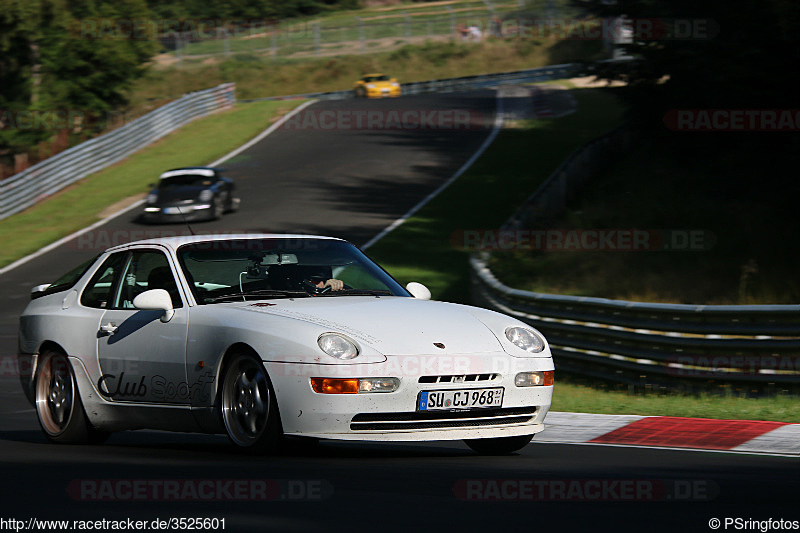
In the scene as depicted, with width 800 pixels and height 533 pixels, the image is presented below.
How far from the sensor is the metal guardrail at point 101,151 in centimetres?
3419

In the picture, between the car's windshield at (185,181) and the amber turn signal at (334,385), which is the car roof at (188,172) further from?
the amber turn signal at (334,385)

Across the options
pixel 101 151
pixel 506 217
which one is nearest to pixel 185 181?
pixel 506 217

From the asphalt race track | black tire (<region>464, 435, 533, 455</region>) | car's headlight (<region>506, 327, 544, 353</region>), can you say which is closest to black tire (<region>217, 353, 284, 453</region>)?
the asphalt race track

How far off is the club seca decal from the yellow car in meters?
47.5

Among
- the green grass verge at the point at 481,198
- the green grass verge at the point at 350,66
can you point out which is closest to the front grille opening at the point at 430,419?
the green grass verge at the point at 481,198

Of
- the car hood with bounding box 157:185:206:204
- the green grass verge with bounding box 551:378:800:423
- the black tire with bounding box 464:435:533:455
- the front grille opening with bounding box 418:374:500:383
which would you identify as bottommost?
the car hood with bounding box 157:185:206:204

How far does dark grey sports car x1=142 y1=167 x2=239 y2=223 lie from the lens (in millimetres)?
29656

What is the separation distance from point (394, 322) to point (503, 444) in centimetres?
112

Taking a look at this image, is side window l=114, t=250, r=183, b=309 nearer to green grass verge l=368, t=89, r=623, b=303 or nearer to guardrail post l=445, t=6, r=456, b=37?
green grass verge l=368, t=89, r=623, b=303

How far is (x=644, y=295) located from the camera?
57.2 feet

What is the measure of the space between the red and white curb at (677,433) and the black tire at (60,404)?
3162 mm

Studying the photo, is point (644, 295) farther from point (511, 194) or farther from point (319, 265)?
point (511, 194)

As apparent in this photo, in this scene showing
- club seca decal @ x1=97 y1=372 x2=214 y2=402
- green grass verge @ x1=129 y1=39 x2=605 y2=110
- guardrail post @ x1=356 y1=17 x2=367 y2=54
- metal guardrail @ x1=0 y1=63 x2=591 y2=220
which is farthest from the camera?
guardrail post @ x1=356 y1=17 x2=367 y2=54

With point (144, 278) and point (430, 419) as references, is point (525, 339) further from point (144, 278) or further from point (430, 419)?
point (144, 278)
